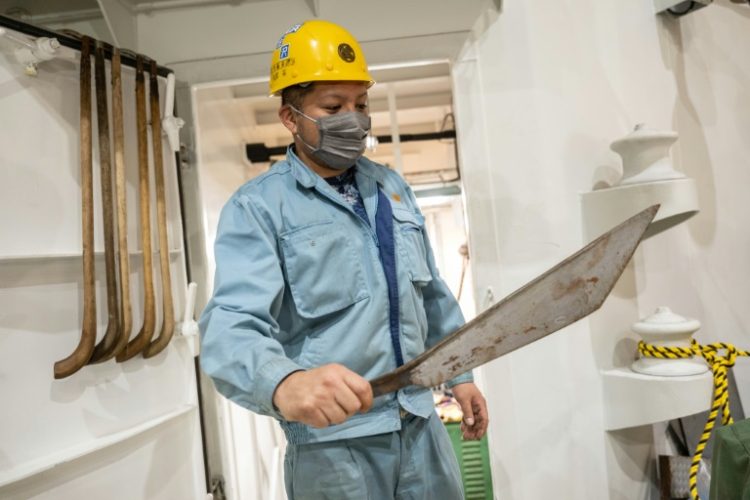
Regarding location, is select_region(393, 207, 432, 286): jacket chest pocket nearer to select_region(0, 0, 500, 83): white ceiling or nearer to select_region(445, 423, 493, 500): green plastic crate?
select_region(0, 0, 500, 83): white ceiling

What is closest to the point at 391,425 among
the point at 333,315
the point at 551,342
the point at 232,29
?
the point at 333,315

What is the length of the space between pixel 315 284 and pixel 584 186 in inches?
40.4

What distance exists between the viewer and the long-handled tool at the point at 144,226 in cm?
148

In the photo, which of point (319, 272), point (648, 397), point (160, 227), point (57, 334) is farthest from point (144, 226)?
point (648, 397)

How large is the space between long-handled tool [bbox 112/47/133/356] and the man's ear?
0.58 meters

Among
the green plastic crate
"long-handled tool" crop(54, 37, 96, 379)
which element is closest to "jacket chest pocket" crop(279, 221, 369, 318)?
"long-handled tool" crop(54, 37, 96, 379)

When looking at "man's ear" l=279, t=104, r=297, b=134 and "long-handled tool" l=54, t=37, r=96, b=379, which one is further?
"long-handled tool" l=54, t=37, r=96, b=379

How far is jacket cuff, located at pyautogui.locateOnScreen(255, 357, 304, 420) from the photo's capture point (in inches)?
30.3

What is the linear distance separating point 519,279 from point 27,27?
1.55 meters

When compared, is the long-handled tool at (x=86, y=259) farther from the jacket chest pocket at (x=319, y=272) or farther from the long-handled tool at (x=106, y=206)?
the jacket chest pocket at (x=319, y=272)

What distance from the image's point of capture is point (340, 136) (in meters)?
1.07

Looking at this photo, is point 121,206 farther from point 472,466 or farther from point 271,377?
point 472,466

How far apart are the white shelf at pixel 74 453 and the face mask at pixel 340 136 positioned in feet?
3.22

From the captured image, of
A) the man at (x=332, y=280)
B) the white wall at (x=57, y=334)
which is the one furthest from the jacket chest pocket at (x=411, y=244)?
the white wall at (x=57, y=334)
